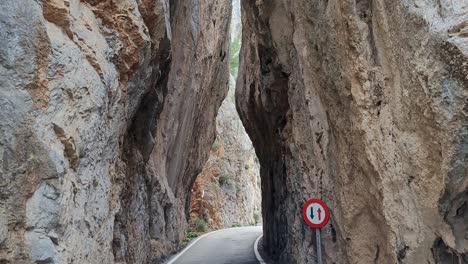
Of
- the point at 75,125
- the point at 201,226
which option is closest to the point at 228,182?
the point at 201,226

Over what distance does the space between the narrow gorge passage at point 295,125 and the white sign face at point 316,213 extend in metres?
0.85

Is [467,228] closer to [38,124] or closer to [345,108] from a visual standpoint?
[345,108]

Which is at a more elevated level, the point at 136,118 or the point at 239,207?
the point at 136,118

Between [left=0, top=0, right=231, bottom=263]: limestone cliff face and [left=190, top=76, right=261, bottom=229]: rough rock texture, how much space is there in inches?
816

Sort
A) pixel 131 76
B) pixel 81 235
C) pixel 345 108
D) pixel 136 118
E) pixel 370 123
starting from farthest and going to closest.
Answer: pixel 136 118 < pixel 131 76 < pixel 345 108 < pixel 370 123 < pixel 81 235

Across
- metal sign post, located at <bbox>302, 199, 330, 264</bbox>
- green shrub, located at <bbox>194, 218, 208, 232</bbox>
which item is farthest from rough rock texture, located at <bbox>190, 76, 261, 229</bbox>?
metal sign post, located at <bbox>302, 199, 330, 264</bbox>

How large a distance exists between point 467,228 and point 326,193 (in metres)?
4.82

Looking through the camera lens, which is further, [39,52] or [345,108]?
[345,108]

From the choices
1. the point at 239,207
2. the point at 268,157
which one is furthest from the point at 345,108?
the point at 239,207

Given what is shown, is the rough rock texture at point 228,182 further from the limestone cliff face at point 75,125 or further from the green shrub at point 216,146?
the limestone cliff face at point 75,125

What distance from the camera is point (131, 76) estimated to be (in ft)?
31.3

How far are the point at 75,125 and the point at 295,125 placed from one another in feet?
23.6

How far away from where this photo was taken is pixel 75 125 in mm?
6730

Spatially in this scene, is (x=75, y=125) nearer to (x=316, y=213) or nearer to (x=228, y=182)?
(x=316, y=213)
